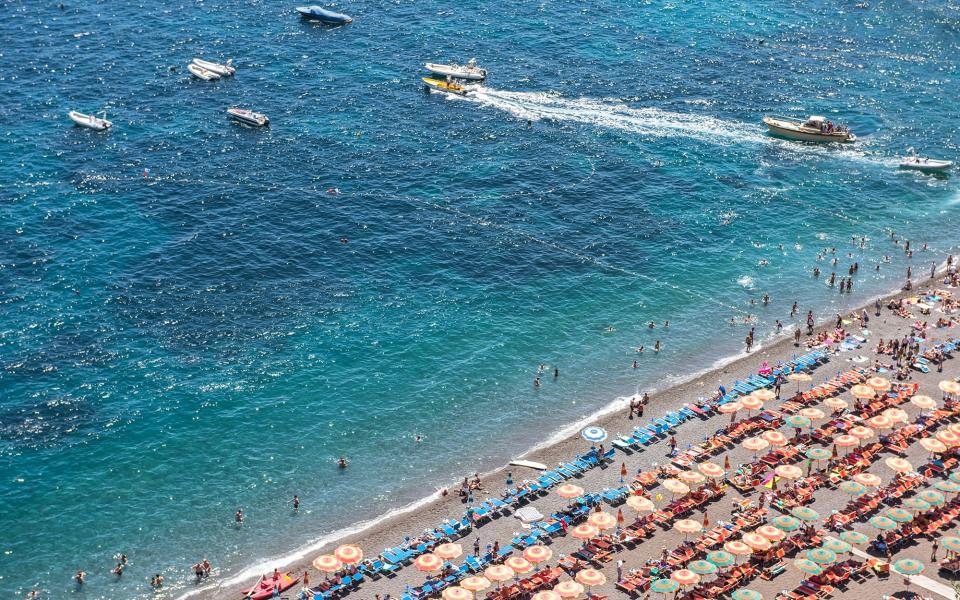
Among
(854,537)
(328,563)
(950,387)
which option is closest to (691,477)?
(854,537)

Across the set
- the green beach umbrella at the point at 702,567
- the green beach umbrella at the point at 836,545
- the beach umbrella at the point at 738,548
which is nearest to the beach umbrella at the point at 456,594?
the green beach umbrella at the point at 702,567

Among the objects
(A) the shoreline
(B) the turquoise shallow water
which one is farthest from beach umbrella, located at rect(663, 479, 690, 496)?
(B) the turquoise shallow water

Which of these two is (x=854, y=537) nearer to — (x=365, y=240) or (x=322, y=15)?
(x=365, y=240)

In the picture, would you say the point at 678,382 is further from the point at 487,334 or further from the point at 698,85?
the point at 698,85

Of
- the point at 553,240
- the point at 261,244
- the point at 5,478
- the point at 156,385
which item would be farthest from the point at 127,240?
the point at 553,240

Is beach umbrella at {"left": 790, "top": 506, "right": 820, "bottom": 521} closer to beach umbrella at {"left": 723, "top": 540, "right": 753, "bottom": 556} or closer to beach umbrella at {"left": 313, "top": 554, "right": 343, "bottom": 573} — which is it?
beach umbrella at {"left": 723, "top": 540, "right": 753, "bottom": 556}

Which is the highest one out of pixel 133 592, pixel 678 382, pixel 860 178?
pixel 860 178
